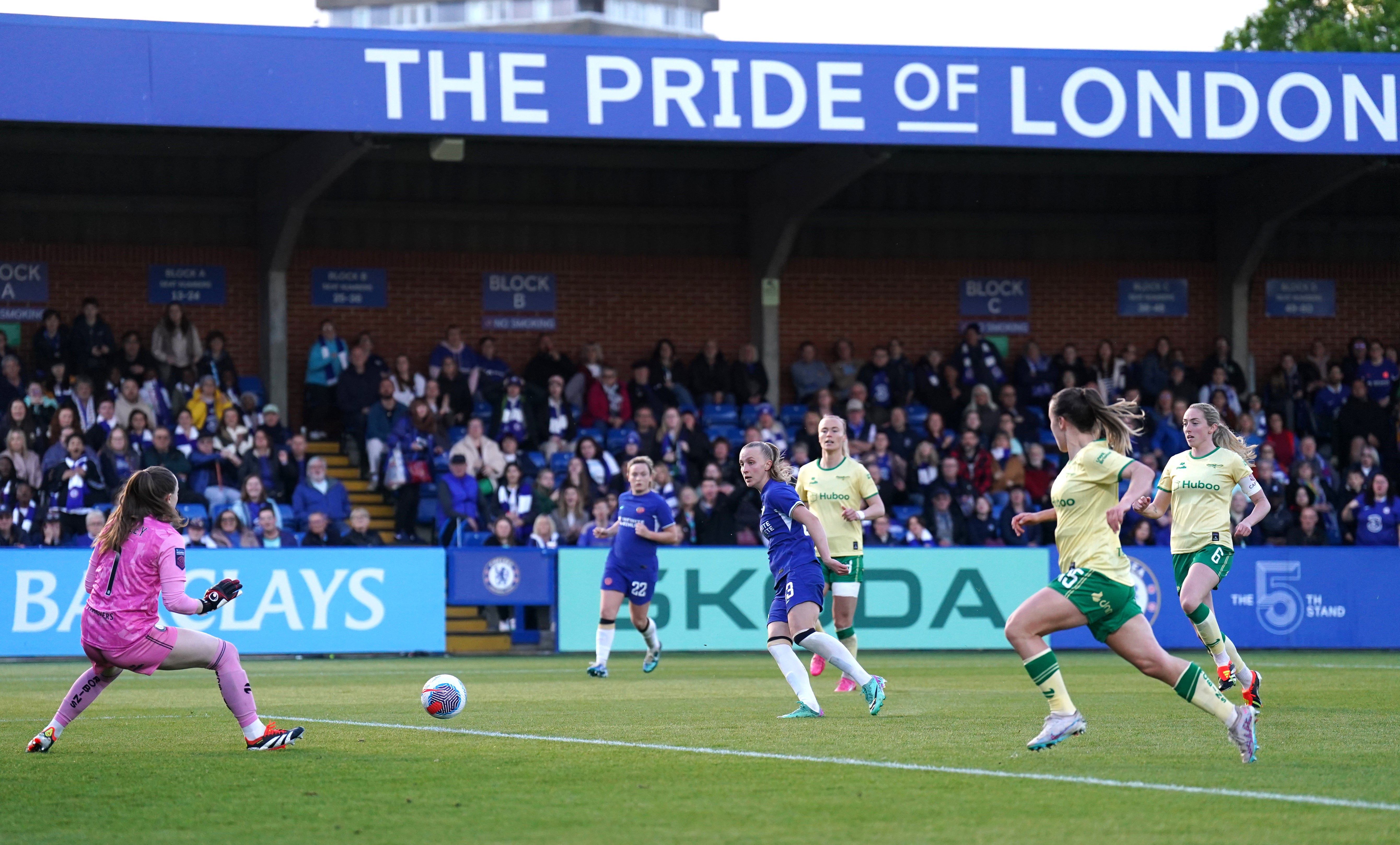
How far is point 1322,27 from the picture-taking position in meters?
45.8

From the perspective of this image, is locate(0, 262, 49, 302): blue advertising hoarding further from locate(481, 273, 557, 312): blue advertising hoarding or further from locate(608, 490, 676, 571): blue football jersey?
locate(608, 490, 676, 571): blue football jersey

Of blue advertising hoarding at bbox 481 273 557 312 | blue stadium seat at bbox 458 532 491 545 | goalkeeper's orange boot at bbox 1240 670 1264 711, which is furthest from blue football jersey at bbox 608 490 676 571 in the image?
blue advertising hoarding at bbox 481 273 557 312

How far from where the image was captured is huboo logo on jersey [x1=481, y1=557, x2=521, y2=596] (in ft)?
66.5

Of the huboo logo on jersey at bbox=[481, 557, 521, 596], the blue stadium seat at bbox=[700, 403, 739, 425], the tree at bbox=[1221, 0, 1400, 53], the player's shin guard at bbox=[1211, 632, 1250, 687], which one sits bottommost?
the huboo logo on jersey at bbox=[481, 557, 521, 596]

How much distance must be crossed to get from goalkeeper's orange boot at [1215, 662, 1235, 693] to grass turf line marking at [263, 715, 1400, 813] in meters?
4.56

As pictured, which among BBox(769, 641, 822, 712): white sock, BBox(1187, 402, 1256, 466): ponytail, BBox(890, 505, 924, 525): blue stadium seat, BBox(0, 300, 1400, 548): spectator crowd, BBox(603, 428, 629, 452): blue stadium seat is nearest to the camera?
BBox(769, 641, 822, 712): white sock

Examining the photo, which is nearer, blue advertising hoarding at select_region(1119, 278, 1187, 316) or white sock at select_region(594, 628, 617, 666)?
white sock at select_region(594, 628, 617, 666)

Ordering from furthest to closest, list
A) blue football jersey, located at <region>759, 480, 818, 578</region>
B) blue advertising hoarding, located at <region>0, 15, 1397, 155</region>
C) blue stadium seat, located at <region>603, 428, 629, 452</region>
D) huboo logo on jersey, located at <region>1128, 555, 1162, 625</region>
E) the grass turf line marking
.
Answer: blue stadium seat, located at <region>603, 428, 629, 452</region>
huboo logo on jersey, located at <region>1128, 555, 1162, 625</region>
blue advertising hoarding, located at <region>0, 15, 1397, 155</region>
blue football jersey, located at <region>759, 480, 818, 578</region>
the grass turf line marking

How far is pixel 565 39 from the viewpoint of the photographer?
71.2 feet

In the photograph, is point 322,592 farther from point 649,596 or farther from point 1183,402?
point 1183,402

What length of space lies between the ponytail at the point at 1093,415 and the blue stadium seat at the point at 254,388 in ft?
58.6

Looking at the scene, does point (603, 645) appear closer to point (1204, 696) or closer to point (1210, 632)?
point (1210, 632)

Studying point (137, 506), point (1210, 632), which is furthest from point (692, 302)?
point (137, 506)

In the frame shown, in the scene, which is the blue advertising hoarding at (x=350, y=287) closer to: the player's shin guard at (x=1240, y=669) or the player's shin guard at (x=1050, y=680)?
the player's shin guard at (x=1240, y=669)
